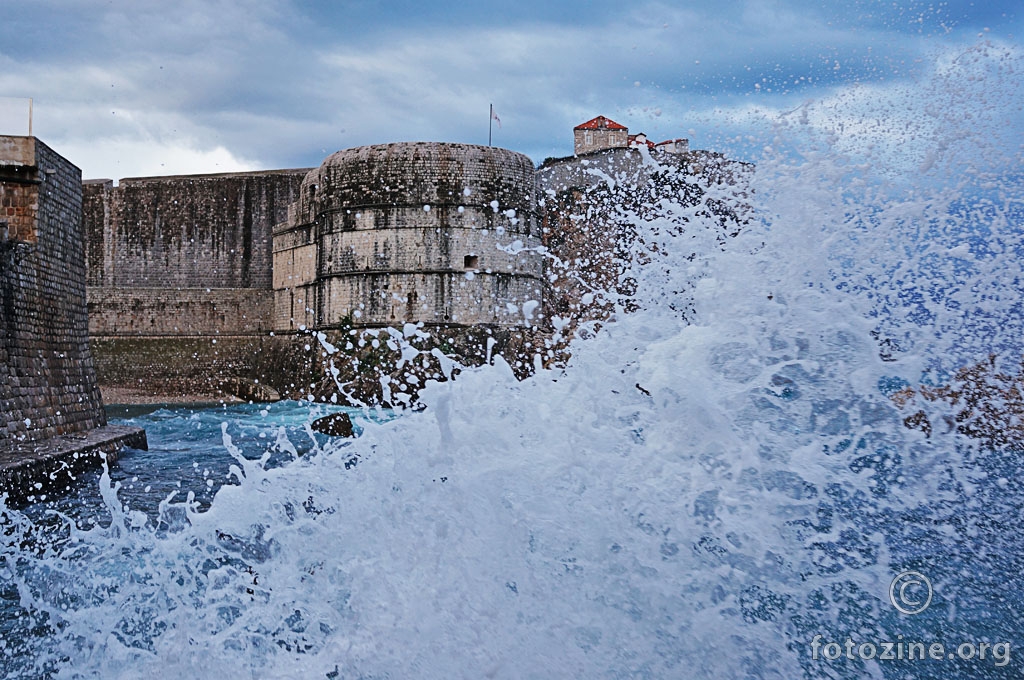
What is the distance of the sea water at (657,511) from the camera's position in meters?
3.79

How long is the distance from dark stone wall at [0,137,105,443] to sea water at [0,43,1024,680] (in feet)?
12.9

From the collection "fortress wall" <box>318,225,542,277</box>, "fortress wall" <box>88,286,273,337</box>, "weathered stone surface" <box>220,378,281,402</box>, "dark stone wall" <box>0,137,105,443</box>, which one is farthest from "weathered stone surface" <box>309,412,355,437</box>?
"fortress wall" <box>88,286,273,337</box>

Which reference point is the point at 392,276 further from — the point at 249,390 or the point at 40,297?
the point at 40,297

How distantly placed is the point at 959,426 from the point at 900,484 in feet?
1.90

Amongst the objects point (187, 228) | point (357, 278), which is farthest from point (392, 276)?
point (187, 228)

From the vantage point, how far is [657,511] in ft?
13.1

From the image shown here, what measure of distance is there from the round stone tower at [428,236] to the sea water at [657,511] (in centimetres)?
1615

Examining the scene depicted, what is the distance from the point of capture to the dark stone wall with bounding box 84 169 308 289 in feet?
90.4

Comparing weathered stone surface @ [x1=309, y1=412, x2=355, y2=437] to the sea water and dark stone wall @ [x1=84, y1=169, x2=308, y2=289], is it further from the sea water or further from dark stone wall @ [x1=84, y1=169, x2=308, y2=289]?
dark stone wall @ [x1=84, y1=169, x2=308, y2=289]

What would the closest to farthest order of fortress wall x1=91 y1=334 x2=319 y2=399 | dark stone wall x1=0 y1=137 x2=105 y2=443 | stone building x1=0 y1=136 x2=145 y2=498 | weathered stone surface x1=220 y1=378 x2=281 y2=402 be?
stone building x1=0 y1=136 x2=145 y2=498 < dark stone wall x1=0 y1=137 x2=105 y2=443 < weathered stone surface x1=220 y1=378 x2=281 y2=402 < fortress wall x1=91 y1=334 x2=319 y2=399

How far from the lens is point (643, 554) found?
3916mm

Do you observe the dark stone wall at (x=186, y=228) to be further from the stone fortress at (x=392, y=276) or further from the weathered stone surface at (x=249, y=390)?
the weathered stone surface at (x=249, y=390)

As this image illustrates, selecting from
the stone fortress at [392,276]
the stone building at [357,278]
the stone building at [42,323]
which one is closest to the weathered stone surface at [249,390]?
the stone fortress at [392,276]

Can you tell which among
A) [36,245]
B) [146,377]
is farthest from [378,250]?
[36,245]
